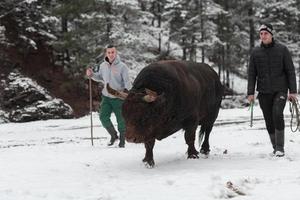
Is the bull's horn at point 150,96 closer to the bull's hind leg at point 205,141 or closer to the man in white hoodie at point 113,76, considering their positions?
the bull's hind leg at point 205,141

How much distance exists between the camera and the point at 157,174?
23.8 feet

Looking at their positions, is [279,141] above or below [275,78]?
below

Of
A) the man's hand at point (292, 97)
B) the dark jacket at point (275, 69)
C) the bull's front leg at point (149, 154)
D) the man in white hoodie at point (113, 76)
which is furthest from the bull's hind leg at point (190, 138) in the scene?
the man in white hoodie at point (113, 76)

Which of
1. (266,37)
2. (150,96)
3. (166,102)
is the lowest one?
(166,102)

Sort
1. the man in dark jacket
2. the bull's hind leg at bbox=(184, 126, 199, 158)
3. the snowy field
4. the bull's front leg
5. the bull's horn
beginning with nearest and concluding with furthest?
the snowy field, the bull's horn, the bull's front leg, the bull's hind leg at bbox=(184, 126, 199, 158), the man in dark jacket

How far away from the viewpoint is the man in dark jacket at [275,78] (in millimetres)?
8742

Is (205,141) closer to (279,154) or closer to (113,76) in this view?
(279,154)

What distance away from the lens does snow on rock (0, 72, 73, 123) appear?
2106cm

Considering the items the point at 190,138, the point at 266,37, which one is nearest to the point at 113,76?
the point at 190,138

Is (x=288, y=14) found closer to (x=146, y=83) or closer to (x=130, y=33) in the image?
(x=130, y=33)

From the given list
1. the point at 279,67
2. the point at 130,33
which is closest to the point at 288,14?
the point at 130,33

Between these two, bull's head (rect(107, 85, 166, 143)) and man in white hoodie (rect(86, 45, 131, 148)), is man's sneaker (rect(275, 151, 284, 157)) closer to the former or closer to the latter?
bull's head (rect(107, 85, 166, 143))

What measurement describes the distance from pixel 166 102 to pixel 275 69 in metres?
2.24

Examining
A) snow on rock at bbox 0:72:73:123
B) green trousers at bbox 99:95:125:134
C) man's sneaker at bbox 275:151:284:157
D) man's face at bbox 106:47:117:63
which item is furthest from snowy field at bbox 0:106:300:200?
snow on rock at bbox 0:72:73:123
